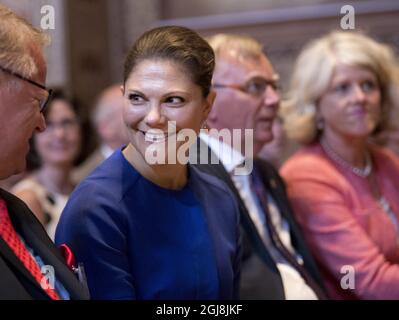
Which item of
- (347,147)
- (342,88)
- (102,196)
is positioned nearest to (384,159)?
(347,147)

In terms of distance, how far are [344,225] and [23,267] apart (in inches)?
50.4

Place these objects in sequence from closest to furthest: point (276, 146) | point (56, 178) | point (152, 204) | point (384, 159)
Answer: point (152, 204) < point (384, 159) < point (276, 146) < point (56, 178)

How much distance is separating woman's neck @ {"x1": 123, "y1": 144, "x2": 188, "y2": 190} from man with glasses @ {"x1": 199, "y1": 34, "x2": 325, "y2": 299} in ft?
1.77

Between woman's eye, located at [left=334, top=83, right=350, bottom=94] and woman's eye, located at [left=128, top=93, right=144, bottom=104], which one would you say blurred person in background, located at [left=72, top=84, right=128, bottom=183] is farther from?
woman's eye, located at [left=128, top=93, right=144, bottom=104]

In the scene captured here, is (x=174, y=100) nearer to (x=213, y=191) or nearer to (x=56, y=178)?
(x=213, y=191)

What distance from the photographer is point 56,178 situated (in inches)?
125

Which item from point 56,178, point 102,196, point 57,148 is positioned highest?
point 102,196

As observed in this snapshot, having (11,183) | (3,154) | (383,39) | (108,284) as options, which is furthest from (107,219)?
(383,39)

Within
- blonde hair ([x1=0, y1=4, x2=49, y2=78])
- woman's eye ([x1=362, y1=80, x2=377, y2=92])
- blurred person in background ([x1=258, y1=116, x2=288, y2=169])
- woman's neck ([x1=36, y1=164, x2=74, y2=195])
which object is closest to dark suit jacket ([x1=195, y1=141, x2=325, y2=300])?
blonde hair ([x1=0, y1=4, x2=49, y2=78])

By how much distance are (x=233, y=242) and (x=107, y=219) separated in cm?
37

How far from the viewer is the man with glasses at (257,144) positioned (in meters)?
2.15

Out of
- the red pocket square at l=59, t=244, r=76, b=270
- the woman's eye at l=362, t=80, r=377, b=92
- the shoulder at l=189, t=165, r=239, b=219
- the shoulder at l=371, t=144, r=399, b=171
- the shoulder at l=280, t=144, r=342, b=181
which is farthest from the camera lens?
the shoulder at l=371, t=144, r=399, b=171

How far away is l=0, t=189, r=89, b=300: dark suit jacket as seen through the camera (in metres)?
1.18

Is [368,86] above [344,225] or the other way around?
above
